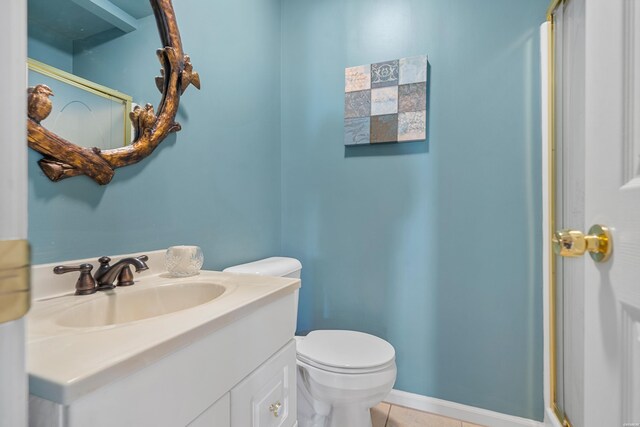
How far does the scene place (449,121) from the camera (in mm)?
1525

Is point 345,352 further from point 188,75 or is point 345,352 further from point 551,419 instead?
point 188,75

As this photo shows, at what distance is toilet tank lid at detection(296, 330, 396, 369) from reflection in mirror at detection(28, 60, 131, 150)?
104 centimetres

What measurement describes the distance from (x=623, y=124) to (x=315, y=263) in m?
1.46

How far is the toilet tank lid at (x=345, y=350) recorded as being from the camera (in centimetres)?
118

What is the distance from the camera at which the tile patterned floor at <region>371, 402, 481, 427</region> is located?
1.47 meters

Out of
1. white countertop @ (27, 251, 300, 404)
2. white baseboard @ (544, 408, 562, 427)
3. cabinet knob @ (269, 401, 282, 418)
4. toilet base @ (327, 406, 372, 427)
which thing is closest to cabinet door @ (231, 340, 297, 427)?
cabinet knob @ (269, 401, 282, 418)

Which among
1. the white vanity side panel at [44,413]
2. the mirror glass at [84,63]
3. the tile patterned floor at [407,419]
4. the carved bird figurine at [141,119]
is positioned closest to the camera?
the white vanity side panel at [44,413]

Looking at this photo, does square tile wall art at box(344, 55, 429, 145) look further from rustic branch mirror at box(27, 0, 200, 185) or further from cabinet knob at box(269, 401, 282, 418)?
cabinet knob at box(269, 401, 282, 418)

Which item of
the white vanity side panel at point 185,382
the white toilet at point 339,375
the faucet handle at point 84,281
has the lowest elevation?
the white toilet at point 339,375

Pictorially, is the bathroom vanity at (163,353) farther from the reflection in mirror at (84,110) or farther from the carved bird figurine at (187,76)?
the carved bird figurine at (187,76)

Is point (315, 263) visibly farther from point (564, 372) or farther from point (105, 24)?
point (105, 24)

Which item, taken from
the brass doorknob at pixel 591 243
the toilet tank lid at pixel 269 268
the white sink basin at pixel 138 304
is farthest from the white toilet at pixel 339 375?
the brass doorknob at pixel 591 243

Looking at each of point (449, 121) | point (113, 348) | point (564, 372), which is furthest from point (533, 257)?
point (113, 348)

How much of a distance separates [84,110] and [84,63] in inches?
5.2
